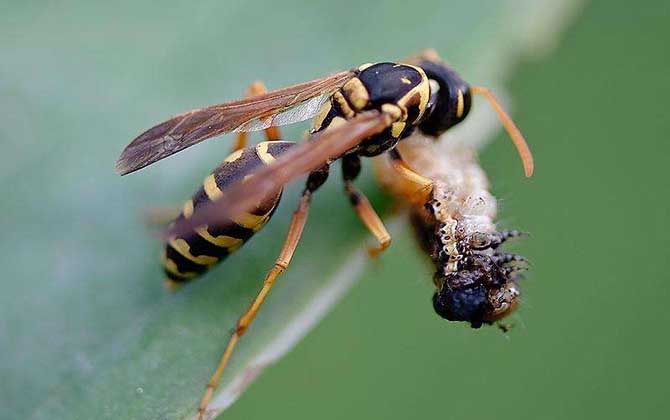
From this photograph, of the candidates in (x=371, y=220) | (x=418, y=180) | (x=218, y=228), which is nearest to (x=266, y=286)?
(x=218, y=228)

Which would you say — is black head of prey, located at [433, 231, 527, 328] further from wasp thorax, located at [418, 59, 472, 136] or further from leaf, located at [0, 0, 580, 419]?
wasp thorax, located at [418, 59, 472, 136]

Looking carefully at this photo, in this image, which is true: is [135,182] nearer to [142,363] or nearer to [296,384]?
[142,363]

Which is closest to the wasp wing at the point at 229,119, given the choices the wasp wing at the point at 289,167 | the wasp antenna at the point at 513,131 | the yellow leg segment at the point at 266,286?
the wasp wing at the point at 289,167

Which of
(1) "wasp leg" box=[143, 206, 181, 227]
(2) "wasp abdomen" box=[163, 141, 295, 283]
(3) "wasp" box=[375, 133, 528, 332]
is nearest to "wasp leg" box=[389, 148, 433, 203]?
(3) "wasp" box=[375, 133, 528, 332]

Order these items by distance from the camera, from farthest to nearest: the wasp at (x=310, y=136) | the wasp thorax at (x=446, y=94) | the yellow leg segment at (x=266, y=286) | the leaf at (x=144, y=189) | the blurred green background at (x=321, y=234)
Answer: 1. the wasp thorax at (x=446, y=94)
2. the wasp at (x=310, y=136)
3. the blurred green background at (x=321, y=234)
4. the leaf at (x=144, y=189)
5. the yellow leg segment at (x=266, y=286)

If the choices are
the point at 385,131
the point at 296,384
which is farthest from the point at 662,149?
the point at 296,384

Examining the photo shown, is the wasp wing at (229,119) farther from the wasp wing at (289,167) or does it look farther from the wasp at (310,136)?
the wasp wing at (289,167)

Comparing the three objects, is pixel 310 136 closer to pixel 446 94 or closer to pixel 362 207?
pixel 362 207
